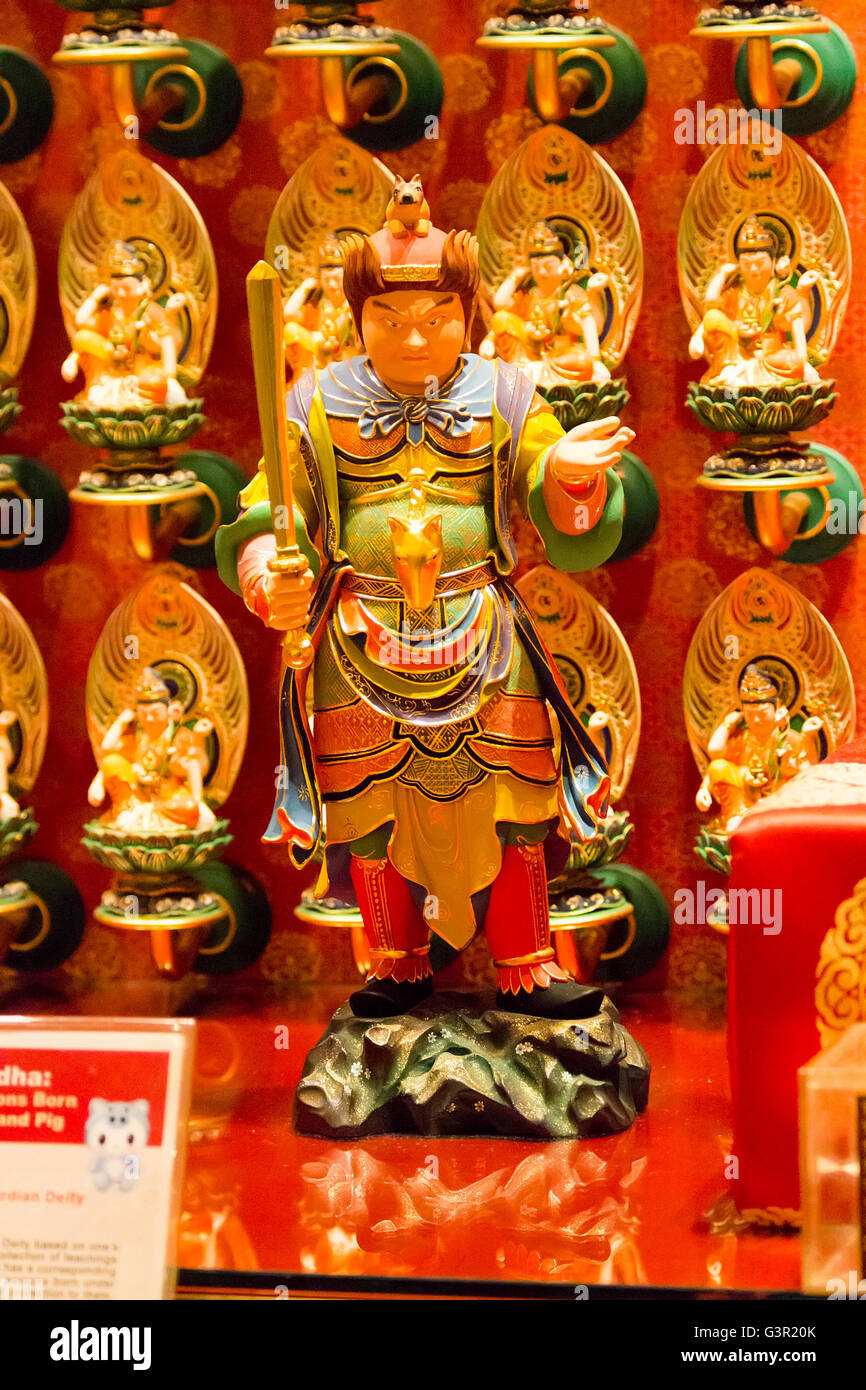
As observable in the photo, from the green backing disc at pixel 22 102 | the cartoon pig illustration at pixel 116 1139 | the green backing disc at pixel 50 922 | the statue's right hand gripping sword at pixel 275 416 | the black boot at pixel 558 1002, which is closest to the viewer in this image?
the cartoon pig illustration at pixel 116 1139

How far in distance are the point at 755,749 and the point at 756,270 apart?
2.60 feet

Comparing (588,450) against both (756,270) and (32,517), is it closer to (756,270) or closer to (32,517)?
(756,270)

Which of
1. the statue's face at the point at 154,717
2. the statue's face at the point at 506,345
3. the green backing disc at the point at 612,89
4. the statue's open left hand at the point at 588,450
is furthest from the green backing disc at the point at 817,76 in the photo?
the statue's face at the point at 154,717

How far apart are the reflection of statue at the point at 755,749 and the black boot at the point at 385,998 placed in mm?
623

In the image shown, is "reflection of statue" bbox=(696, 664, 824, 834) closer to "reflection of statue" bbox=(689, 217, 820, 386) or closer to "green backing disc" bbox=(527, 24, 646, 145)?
"reflection of statue" bbox=(689, 217, 820, 386)

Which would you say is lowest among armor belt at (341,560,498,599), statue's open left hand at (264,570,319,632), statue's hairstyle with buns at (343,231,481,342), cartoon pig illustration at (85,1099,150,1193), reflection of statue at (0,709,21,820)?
reflection of statue at (0,709,21,820)

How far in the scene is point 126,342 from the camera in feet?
11.1

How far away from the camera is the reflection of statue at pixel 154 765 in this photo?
342cm

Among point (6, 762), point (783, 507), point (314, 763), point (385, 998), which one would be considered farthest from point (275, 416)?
point (6, 762)

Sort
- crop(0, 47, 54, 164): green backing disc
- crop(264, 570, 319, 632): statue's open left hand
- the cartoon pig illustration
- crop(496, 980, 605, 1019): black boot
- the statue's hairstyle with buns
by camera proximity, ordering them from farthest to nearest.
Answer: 1. crop(0, 47, 54, 164): green backing disc
2. crop(496, 980, 605, 1019): black boot
3. the statue's hairstyle with buns
4. crop(264, 570, 319, 632): statue's open left hand
5. the cartoon pig illustration

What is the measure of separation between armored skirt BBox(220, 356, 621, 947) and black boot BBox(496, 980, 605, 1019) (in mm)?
148

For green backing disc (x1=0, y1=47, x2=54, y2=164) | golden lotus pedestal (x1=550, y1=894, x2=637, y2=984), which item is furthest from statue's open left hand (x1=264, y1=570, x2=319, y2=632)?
green backing disc (x1=0, y1=47, x2=54, y2=164)

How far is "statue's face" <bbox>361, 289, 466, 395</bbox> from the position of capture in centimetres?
282

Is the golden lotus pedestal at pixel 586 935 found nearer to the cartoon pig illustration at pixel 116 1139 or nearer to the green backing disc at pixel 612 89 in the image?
the cartoon pig illustration at pixel 116 1139
